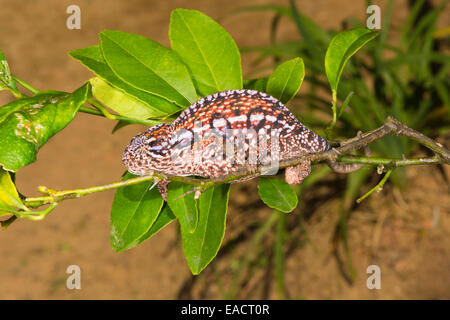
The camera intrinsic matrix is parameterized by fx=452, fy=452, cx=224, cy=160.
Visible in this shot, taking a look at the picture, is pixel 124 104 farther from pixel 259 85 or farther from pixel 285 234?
pixel 285 234

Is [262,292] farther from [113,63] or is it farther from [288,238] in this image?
[113,63]

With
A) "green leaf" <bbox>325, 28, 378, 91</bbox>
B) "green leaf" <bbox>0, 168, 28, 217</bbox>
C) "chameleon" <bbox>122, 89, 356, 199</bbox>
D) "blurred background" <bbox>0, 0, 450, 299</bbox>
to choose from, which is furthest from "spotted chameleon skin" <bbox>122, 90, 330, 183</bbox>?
"blurred background" <bbox>0, 0, 450, 299</bbox>

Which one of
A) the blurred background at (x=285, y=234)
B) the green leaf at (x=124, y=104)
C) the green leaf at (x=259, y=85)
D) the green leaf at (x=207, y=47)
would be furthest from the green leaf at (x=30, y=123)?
the blurred background at (x=285, y=234)

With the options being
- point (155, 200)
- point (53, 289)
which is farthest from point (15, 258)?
point (155, 200)

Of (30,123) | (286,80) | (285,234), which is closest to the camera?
(30,123)

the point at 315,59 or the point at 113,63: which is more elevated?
the point at 315,59

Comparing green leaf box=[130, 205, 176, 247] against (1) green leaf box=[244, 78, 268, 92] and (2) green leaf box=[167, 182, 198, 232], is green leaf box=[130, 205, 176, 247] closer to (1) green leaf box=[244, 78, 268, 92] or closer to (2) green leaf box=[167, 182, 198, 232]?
(2) green leaf box=[167, 182, 198, 232]

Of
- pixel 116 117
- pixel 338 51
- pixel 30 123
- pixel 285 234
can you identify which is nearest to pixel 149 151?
pixel 116 117
